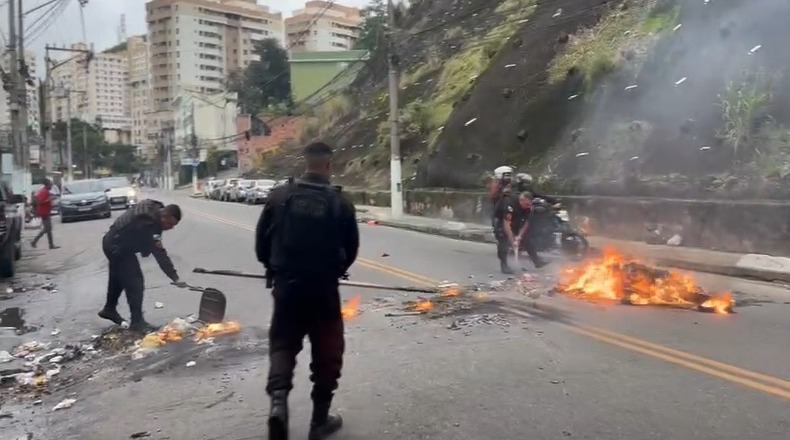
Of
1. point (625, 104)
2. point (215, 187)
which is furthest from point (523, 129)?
point (215, 187)

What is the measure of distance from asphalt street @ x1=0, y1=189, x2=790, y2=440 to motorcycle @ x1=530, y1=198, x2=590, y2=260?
4.62 meters

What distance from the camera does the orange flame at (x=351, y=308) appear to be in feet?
32.0

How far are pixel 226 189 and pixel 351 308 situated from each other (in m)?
45.9

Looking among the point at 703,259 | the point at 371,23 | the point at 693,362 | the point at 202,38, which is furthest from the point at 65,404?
the point at 202,38

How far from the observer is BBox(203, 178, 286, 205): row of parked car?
4581 centimetres

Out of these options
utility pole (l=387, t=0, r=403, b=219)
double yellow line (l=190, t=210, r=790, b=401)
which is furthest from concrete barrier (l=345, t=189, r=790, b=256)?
utility pole (l=387, t=0, r=403, b=219)

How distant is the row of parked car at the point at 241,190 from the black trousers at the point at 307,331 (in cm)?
3688

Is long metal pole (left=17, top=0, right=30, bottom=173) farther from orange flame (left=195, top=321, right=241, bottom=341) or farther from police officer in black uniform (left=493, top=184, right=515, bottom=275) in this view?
orange flame (left=195, top=321, right=241, bottom=341)

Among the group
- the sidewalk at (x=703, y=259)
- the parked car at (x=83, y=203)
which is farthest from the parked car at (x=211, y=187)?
the sidewalk at (x=703, y=259)

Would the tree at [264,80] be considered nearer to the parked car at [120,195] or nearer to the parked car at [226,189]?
the parked car at [226,189]

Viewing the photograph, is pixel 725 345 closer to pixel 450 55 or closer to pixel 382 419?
pixel 382 419

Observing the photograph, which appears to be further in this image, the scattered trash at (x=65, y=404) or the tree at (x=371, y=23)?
the tree at (x=371, y=23)

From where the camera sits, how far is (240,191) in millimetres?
50219

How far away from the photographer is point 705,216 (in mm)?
15742
